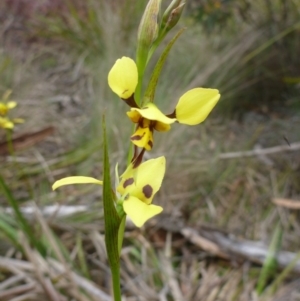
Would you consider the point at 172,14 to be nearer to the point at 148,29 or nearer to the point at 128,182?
the point at 148,29

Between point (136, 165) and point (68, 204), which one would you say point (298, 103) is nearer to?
point (68, 204)

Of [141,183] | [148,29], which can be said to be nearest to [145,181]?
[141,183]

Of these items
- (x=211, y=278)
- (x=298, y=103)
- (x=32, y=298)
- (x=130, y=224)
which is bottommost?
(x=298, y=103)

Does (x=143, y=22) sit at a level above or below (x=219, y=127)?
above

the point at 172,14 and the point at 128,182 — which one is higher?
the point at 172,14

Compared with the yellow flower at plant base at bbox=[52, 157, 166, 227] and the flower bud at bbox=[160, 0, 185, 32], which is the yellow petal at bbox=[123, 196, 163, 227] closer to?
the yellow flower at plant base at bbox=[52, 157, 166, 227]

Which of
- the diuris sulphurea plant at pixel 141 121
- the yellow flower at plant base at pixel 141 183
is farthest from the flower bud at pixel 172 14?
the yellow flower at plant base at pixel 141 183

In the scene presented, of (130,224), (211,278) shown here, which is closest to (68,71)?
(130,224)

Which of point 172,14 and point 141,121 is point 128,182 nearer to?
point 141,121
